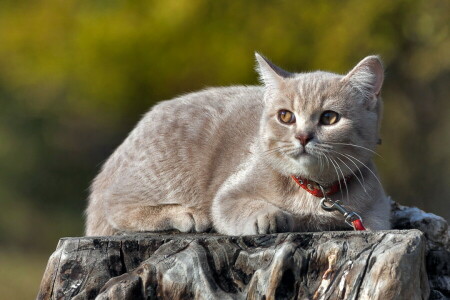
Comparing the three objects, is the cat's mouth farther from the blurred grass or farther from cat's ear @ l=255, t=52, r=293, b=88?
the blurred grass

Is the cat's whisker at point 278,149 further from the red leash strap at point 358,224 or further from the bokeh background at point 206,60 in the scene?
the bokeh background at point 206,60

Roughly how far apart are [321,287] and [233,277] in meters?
0.34

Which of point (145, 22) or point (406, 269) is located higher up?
point (145, 22)

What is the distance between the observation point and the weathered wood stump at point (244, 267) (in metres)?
2.47

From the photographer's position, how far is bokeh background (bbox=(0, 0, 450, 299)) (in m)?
8.03

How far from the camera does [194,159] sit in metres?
3.96

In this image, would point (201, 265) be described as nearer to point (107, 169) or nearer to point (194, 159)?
point (194, 159)

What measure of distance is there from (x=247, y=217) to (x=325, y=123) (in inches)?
22.0

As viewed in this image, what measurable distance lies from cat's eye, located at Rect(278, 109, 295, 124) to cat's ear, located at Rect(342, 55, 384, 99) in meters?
0.29

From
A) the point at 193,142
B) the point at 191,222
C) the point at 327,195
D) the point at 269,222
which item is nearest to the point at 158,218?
the point at 191,222

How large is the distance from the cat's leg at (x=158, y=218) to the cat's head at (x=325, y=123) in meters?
0.56

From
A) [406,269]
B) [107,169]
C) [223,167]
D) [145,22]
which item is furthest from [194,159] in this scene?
[145,22]

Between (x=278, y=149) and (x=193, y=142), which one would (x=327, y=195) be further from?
(x=193, y=142)

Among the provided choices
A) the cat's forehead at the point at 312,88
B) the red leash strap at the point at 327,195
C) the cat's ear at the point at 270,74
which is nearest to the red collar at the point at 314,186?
the red leash strap at the point at 327,195
